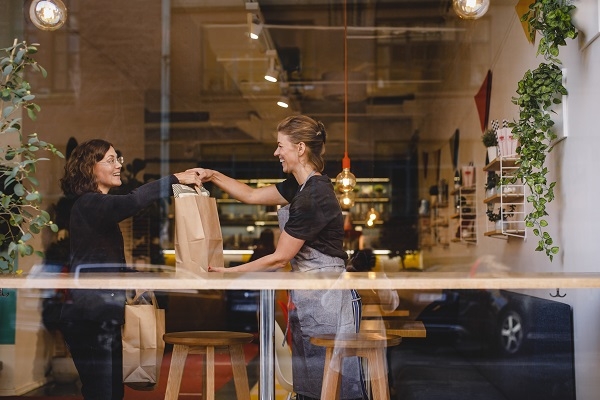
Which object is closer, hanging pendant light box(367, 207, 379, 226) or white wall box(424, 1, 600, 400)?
white wall box(424, 1, 600, 400)

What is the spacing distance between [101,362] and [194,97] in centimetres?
732

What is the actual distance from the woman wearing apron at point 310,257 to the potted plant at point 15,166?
93 centimetres

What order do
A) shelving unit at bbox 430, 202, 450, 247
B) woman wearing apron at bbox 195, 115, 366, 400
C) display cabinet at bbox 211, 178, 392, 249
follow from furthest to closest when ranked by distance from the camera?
display cabinet at bbox 211, 178, 392, 249, shelving unit at bbox 430, 202, 450, 247, woman wearing apron at bbox 195, 115, 366, 400

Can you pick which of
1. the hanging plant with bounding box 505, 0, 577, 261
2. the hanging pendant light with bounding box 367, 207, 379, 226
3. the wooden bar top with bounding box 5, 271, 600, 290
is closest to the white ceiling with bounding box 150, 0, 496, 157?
the hanging pendant light with bounding box 367, 207, 379, 226

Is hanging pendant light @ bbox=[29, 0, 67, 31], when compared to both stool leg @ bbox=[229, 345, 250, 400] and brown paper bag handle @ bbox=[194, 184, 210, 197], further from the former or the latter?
stool leg @ bbox=[229, 345, 250, 400]

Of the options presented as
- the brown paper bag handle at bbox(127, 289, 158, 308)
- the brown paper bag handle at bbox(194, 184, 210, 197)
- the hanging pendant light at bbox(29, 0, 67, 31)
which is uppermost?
the hanging pendant light at bbox(29, 0, 67, 31)

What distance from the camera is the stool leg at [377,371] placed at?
3.09 meters

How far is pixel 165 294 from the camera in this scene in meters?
3.21

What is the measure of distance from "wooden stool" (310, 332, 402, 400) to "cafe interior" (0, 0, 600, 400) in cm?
1

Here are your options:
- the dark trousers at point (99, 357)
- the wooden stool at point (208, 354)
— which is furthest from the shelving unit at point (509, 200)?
the dark trousers at point (99, 357)

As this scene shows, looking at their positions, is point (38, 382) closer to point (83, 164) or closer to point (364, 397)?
point (83, 164)

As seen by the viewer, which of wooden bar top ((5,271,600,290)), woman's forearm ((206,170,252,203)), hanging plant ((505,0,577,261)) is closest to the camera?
wooden bar top ((5,271,600,290))

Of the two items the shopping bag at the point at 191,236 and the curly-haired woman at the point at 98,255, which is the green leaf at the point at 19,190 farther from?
the shopping bag at the point at 191,236

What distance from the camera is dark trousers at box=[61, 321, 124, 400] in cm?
333
